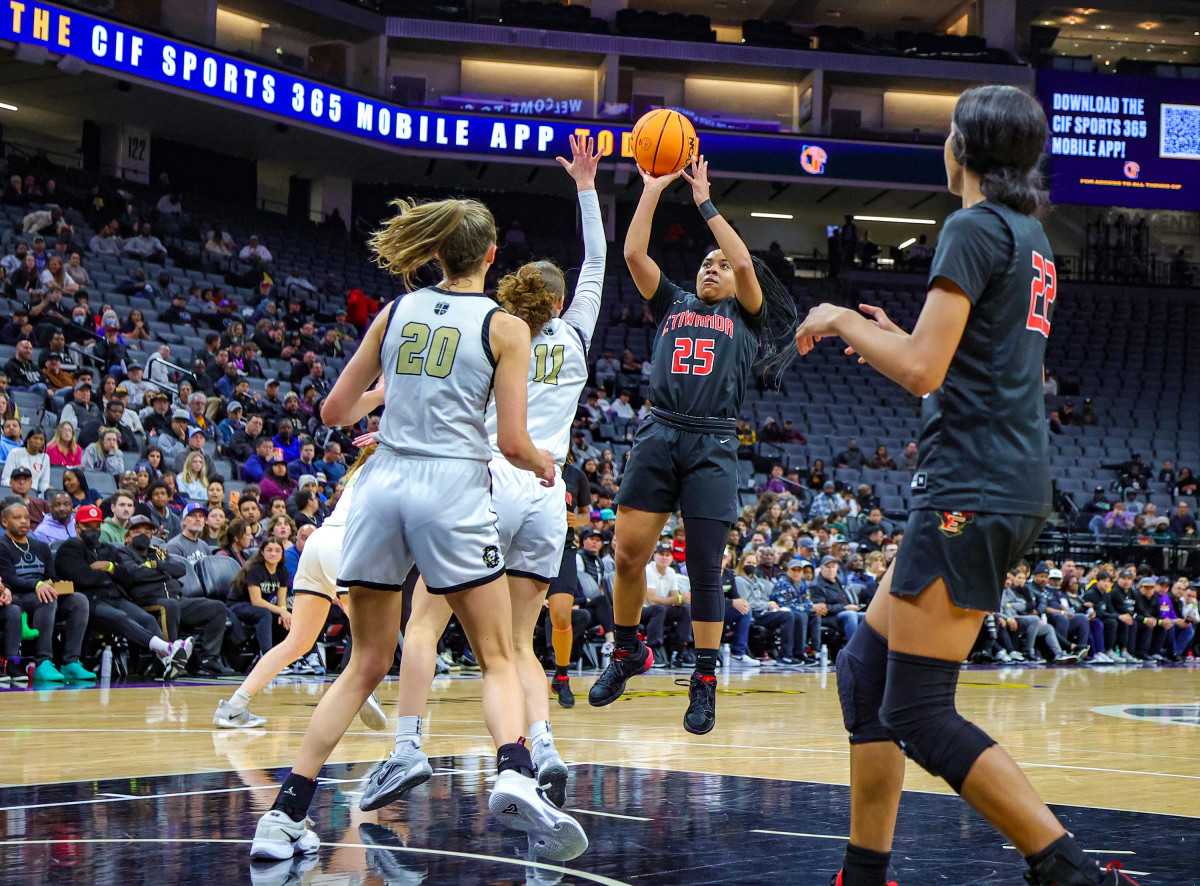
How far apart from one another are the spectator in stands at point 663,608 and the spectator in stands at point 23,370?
6672 mm

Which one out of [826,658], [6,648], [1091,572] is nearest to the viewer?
[6,648]

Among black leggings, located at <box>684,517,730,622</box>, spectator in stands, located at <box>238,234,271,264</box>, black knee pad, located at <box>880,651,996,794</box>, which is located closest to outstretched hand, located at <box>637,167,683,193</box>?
black leggings, located at <box>684,517,730,622</box>

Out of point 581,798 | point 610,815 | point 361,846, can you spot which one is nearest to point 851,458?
point 581,798

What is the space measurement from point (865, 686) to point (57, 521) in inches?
355

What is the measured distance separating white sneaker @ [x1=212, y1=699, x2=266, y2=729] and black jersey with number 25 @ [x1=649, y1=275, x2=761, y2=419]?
316 centimetres

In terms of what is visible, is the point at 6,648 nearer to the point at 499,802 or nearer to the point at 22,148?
the point at 499,802

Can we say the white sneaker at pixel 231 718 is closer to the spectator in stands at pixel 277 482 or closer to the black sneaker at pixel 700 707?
the black sneaker at pixel 700 707

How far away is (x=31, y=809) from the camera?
14.7ft

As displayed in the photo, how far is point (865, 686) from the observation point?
3.18 meters

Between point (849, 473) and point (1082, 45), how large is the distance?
58.9 ft

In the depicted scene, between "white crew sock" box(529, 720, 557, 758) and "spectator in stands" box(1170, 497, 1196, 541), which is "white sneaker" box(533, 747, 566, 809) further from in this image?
"spectator in stands" box(1170, 497, 1196, 541)

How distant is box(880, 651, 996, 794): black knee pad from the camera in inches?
112

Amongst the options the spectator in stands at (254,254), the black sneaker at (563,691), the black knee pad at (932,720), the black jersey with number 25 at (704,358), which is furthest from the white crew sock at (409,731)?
the spectator in stands at (254,254)

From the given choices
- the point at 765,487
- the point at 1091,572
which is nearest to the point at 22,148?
the point at 765,487
